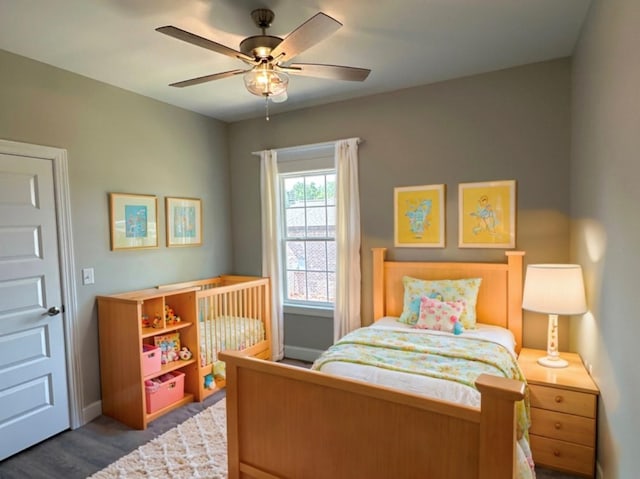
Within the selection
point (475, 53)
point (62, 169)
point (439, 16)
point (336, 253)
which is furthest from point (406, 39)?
point (62, 169)

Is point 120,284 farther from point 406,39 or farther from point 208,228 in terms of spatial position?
point 406,39

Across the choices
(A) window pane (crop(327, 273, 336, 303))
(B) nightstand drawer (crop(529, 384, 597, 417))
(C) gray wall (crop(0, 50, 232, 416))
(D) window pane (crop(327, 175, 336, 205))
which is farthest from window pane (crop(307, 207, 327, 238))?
(B) nightstand drawer (crop(529, 384, 597, 417))

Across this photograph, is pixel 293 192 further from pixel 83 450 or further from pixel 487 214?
pixel 83 450

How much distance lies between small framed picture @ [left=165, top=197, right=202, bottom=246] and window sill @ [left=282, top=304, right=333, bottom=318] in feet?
3.91

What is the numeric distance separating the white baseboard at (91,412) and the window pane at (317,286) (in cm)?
212

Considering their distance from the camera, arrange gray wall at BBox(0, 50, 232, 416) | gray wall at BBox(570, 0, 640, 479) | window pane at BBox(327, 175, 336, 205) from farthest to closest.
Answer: window pane at BBox(327, 175, 336, 205) → gray wall at BBox(0, 50, 232, 416) → gray wall at BBox(570, 0, 640, 479)

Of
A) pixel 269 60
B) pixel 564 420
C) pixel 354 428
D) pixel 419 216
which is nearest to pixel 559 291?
pixel 564 420

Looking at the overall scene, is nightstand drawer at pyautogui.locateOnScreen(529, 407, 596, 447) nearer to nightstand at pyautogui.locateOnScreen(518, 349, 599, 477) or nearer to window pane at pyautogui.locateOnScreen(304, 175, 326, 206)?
nightstand at pyautogui.locateOnScreen(518, 349, 599, 477)

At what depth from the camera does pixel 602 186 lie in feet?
6.44

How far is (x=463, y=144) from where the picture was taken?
3176 mm

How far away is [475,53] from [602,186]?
4.43ft

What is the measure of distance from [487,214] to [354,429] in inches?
88.8

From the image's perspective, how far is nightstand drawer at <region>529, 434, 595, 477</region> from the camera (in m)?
2.15

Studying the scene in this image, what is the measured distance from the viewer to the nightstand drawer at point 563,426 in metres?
2.15
